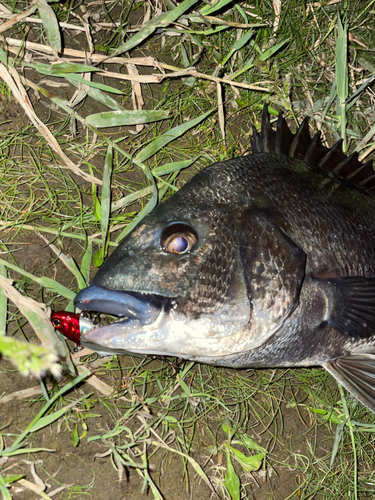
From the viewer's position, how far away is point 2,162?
8.50ft

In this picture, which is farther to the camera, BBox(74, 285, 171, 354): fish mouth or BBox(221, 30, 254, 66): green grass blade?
BBox(221, 30, 254, 66): green grass blade

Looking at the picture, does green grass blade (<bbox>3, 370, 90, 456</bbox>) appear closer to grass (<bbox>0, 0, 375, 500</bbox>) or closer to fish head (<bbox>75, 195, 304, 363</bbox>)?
grass (<bbox>0, 0, 375, 500</bbox>)

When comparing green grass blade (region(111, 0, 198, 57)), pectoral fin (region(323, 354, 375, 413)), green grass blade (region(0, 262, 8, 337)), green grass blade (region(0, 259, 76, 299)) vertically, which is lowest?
green grass blade (region(0, 262, 8, 337))

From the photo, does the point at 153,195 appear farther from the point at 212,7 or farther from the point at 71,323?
the point at 212,7

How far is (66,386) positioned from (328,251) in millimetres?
1583

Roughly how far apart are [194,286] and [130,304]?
0.29 metres

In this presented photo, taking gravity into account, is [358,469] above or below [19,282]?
below

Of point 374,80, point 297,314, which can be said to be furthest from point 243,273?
point 374,80

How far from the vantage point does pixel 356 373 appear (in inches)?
102

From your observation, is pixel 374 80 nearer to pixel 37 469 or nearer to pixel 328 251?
pixel 328 251

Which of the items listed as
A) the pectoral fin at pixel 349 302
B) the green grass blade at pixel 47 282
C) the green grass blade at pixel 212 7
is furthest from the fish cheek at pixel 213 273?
the green grass blade at pixel 212 7

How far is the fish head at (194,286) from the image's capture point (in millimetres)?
1910

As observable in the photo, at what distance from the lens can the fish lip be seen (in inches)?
74.1

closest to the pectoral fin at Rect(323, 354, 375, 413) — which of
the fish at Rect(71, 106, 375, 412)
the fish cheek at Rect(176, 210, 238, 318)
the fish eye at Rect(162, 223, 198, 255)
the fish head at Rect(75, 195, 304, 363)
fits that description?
the fish at Rect(71, 106, 375, 412)
